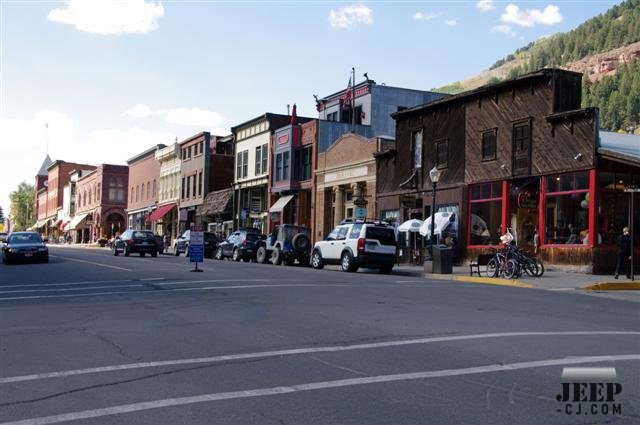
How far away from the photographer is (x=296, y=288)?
17.9m

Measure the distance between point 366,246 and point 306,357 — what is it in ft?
63.6

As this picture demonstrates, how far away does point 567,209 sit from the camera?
27.2m

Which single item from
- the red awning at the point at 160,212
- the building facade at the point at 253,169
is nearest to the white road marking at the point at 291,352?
the building facade at the point at 253,169

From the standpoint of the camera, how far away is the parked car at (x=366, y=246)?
2803cm

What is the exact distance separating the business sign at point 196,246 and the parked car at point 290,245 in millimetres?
7856

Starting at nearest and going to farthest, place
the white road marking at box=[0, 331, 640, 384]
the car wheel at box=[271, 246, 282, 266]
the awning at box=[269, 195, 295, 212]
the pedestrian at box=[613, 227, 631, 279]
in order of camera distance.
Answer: the white road marking at box=[0, 331, 640, 384] → the pedestrian at box=[613, 227, 631, 279] → the car wheel at box=[271, 246, 282, 266] → the awning at box=[269, 195, 295, 212]

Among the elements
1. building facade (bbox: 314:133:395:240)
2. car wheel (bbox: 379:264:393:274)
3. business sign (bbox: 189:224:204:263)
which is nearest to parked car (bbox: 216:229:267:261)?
building facade (bbox: 314:133:395:240)

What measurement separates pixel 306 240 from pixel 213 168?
32038 mm

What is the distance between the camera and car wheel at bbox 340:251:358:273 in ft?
93.1

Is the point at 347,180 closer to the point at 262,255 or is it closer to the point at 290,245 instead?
the point at 262,255

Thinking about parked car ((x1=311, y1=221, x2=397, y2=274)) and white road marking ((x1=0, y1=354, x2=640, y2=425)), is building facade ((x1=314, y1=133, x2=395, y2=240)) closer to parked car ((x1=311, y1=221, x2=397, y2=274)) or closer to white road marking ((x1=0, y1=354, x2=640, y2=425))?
parked car ((x1=311, y1=221, x2=397, y2=274))

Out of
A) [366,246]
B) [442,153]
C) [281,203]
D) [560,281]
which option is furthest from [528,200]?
[281,203]

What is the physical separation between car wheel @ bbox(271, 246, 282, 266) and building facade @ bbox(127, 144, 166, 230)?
Answer: 148ft

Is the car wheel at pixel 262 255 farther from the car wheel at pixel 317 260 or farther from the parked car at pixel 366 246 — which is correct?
the parked car at pixel 366 246
